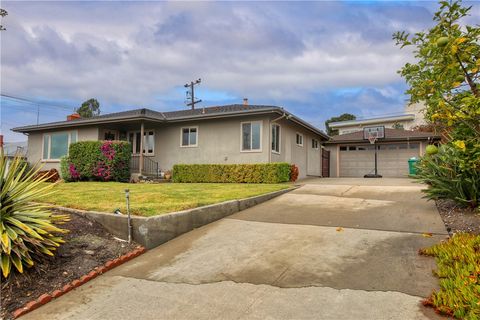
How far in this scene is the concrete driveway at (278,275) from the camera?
3.55 meters

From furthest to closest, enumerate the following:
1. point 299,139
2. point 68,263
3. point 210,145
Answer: point 299,139, point 210,145, point 68,263

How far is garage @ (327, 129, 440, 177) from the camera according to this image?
A: 69.9 ft

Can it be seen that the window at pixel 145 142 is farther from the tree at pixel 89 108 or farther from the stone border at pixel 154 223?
the tree at pixel 89 108

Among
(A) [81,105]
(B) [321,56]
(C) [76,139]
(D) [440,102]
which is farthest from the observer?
(A) [81,105]

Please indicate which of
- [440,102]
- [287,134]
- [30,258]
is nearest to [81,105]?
[287,134]

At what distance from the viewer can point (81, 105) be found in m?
46.8

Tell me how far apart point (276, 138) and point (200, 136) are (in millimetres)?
3837

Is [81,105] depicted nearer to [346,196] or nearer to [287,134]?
[287,134]

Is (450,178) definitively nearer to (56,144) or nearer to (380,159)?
(380,159)

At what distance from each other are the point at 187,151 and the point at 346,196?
932cm

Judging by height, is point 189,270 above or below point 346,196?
below

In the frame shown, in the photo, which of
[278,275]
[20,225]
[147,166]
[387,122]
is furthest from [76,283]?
[387,122]

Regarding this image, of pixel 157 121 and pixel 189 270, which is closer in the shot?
pixel 189 270

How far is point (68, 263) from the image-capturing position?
5043 millimetres
